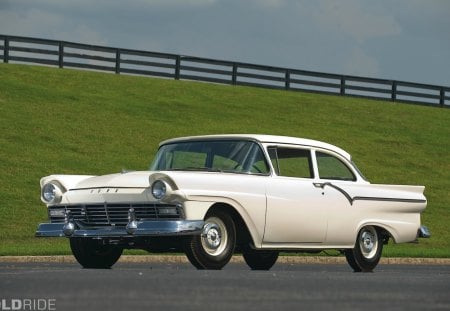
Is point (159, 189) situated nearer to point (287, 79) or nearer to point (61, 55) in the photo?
point (61, 55)

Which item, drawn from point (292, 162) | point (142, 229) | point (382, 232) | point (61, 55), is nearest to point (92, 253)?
point (142, 229)

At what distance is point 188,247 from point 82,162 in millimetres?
14436

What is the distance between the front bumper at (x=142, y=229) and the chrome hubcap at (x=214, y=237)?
0.28 meters

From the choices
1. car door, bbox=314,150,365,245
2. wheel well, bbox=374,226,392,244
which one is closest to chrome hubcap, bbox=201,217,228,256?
car door, bbox=314,150,365,245

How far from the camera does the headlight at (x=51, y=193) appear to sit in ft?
44.5

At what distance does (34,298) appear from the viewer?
858cm

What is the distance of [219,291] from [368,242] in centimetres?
585

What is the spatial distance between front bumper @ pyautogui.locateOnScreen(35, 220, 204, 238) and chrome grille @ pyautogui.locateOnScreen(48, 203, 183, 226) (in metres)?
0.10

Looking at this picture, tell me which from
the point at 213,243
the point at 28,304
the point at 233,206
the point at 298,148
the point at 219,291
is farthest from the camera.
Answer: the point at 298,148

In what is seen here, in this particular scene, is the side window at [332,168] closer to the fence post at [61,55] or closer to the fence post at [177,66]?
the fence post at [61,55]

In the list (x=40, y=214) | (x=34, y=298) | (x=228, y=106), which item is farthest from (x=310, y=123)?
(x=34, y=298)

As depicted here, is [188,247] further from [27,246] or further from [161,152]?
[27,246]

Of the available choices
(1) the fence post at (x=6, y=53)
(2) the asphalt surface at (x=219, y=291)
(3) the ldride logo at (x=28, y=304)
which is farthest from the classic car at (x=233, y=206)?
(1) the fence post at (x=6, y=53)

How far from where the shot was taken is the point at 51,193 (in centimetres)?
1370
